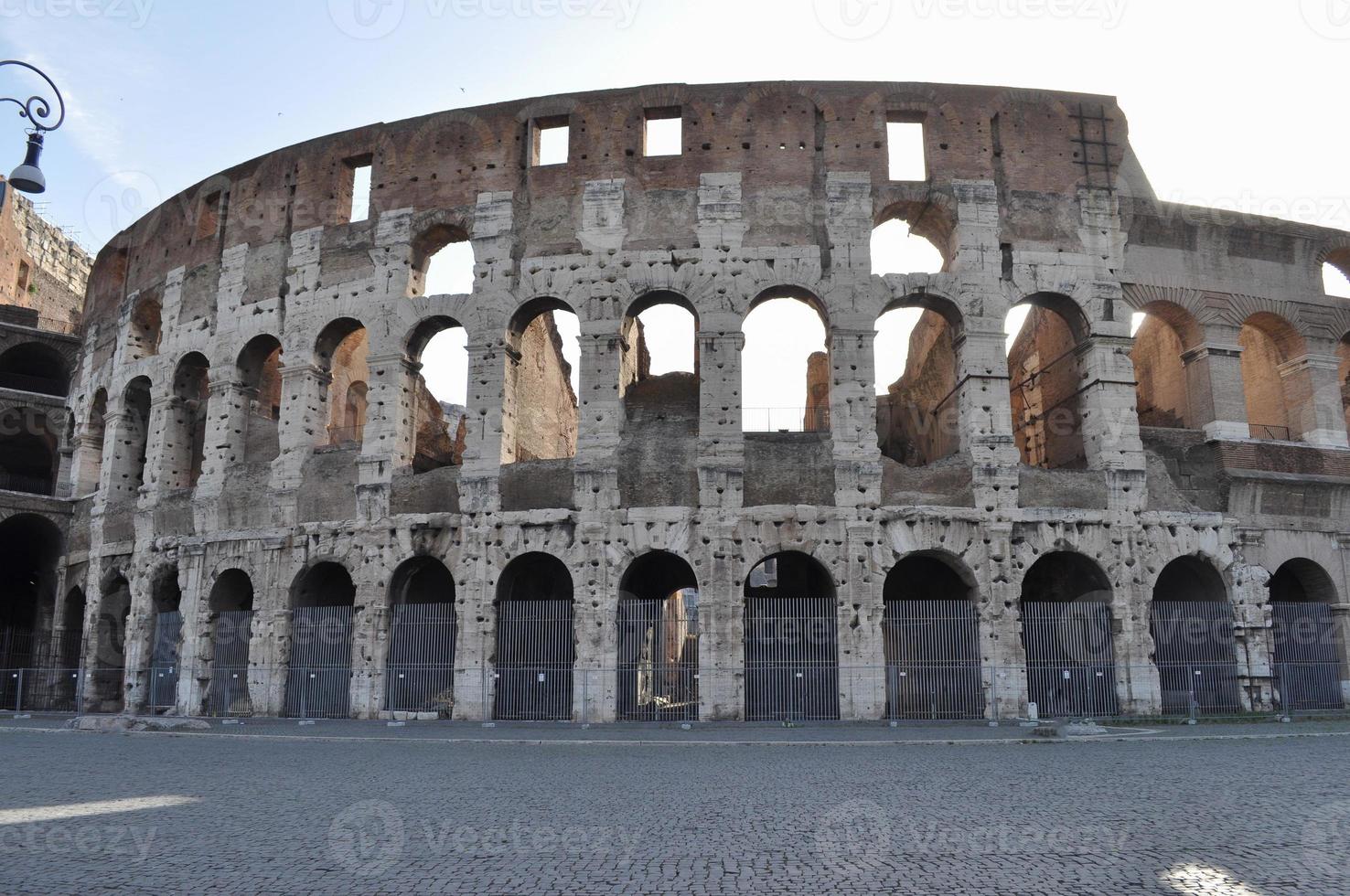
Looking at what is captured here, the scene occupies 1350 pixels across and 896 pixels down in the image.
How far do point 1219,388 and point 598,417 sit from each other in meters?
10.4

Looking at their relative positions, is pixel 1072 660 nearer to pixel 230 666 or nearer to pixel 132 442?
pixel 230 666

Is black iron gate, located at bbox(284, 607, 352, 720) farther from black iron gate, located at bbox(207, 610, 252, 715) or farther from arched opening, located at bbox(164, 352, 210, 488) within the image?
arched opening, located at bbox(164, 352, 210, 488)

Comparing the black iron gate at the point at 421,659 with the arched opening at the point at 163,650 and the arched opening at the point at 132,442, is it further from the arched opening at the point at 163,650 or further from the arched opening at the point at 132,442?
the arched opening at the point at 132,442

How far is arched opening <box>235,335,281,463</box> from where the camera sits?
17891 millimetres

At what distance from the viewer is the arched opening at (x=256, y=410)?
1789 cm

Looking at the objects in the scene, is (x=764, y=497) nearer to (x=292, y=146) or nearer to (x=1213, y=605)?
(x=1213, y=605)

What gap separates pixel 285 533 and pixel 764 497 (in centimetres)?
814

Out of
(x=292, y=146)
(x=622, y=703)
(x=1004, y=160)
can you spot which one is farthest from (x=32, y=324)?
(x=1004, y=160)

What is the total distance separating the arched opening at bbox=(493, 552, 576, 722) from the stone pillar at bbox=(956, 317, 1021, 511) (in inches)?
267

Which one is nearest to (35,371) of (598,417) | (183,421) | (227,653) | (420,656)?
(183,421)

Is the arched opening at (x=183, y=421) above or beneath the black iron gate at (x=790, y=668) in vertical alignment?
above

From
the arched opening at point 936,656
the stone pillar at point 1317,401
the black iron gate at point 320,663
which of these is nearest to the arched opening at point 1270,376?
the stone pillar at point 1317,401

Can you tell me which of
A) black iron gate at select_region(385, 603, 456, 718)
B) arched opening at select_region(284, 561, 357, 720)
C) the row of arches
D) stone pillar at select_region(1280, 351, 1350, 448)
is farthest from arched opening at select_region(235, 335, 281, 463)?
stone pillar at select_region(1280, 351, 1350, 448)

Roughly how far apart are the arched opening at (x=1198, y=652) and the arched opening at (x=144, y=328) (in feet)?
65.0
